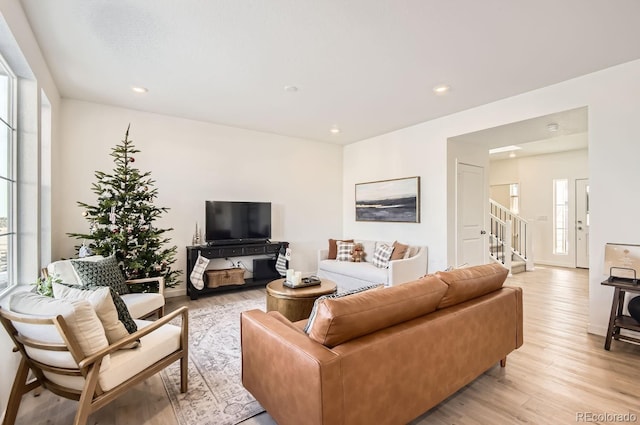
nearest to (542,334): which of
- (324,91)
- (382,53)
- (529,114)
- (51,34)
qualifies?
(529,114)

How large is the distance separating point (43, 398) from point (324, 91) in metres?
3.67

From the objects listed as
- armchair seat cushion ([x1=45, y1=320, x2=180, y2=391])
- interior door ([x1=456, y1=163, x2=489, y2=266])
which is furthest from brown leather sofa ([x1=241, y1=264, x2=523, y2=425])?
interior door ([x1=456, y1=163, x2=489, y2=266])

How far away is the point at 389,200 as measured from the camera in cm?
546

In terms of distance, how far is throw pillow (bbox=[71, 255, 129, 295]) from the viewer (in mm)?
2620

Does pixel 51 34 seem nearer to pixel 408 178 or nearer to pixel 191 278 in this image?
pixel 191 278

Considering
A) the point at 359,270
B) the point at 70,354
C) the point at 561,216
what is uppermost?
the point at 561,216

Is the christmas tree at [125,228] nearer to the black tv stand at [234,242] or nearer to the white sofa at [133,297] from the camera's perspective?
the white sofa at [133,297]

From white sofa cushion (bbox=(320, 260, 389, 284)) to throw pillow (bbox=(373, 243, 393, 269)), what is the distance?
0.09 meters

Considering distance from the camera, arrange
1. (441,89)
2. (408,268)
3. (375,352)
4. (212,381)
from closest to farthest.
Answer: (375,352) → (212,381) → (441,89) → (408,268)

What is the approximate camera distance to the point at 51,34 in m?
2.54

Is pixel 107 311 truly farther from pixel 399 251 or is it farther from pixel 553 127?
pixel 553 127

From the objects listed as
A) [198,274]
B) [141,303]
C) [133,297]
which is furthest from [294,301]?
[198,274]

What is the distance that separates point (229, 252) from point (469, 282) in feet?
11.7

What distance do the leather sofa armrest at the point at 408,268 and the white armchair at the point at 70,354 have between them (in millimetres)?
3161
